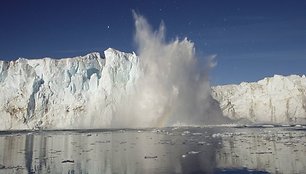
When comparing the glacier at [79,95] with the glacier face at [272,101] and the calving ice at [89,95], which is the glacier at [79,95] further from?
the glacier face at [272,101]

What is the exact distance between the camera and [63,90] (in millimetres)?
62750

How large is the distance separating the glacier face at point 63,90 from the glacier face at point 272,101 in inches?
1385

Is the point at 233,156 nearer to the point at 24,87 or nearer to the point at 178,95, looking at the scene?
the point at 178,95

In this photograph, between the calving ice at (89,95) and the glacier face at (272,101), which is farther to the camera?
the glacier face at (272,101)

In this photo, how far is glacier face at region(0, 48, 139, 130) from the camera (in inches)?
2395

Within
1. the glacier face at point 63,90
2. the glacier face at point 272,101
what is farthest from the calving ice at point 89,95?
the glacier face at point 272,101

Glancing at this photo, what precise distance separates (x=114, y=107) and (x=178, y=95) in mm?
11567

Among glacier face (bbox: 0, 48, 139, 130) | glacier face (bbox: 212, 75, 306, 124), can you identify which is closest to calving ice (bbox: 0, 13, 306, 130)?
glacier face (bbox: 0, 48, 139, 130)

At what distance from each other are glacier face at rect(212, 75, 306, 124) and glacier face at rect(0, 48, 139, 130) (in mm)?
35177

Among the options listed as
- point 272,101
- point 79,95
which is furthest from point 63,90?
point 272,101

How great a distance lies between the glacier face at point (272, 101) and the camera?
8050 centimetres

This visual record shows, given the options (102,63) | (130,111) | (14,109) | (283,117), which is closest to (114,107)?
(130,111)

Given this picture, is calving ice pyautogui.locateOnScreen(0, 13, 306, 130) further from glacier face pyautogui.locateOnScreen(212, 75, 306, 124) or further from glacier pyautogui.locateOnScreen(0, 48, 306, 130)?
glacier face pyautogui.locateOnScreen(212, 75, 306, 124)

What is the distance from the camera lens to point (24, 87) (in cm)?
6231
